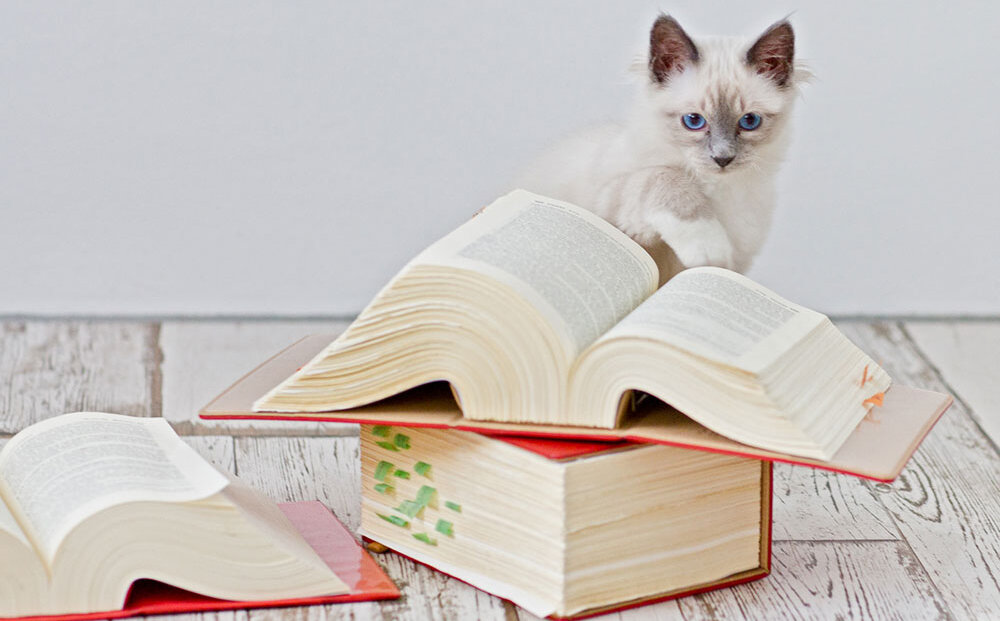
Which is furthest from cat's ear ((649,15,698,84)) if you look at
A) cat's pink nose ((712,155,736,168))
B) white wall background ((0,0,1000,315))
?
white wall background ((0,0,1000,315))

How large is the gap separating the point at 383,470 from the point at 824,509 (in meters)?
0.54

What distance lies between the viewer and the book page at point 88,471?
3.51 feet

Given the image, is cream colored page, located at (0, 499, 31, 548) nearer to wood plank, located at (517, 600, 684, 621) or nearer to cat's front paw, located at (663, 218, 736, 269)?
wood plank, located at (517, 600, 684, 621)

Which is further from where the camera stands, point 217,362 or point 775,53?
point 217,362

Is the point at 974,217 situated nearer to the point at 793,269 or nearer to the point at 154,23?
the point at 793,269

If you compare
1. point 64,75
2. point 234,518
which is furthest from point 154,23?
point 234,518

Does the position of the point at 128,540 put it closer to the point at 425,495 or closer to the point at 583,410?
the point at 425,495

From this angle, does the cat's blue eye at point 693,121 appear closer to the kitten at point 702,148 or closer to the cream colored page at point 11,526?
the kitten at point 702,148

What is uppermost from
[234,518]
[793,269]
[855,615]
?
[793,269]

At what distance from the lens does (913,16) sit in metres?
2.23

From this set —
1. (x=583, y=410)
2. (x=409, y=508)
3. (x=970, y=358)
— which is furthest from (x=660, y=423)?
(x=970, y=358)

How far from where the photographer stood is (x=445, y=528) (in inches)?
47.4

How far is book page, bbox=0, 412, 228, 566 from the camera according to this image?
1.07 metres

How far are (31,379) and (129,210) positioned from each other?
1.68 ft
